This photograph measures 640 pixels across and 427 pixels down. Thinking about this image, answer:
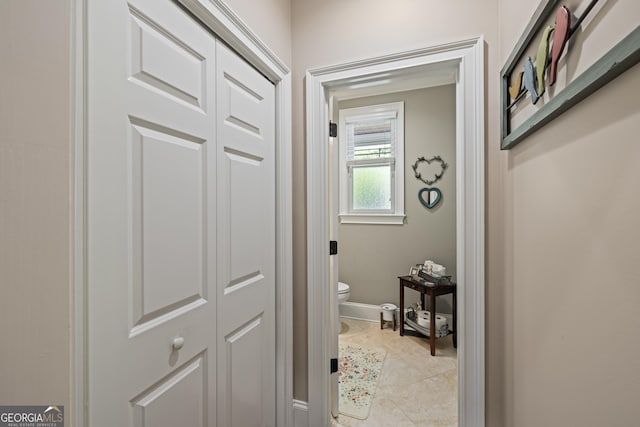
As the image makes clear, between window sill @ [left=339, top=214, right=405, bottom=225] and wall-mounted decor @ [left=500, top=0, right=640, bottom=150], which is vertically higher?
wall-mounted decor @ [left=500, top=0, right=640, bottom=150]

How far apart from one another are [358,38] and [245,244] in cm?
125

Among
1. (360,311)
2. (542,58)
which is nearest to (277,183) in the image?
(542,58)

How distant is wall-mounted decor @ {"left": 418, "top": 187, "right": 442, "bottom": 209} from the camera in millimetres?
2998

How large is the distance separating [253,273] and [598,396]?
3.98 ft

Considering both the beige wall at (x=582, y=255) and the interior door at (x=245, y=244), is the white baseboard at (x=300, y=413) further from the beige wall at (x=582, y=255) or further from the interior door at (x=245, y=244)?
the beige wall at (x=582, y=255)

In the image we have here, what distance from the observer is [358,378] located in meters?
2.21

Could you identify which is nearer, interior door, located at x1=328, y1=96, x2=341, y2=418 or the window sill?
interior door, located at x1=328, y1=96, x2=341, y2=418

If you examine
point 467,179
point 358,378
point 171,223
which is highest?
point 467,179

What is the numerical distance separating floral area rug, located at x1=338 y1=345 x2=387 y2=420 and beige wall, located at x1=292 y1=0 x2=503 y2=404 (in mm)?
435

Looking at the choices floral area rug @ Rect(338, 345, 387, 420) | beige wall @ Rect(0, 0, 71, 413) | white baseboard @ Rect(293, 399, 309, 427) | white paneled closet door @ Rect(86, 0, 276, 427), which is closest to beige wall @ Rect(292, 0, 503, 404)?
white baseboard @ Rect(293, 399, 309, 427)

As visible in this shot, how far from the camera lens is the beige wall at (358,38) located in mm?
1358

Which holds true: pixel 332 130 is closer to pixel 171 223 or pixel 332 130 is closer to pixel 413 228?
pixel 171 223

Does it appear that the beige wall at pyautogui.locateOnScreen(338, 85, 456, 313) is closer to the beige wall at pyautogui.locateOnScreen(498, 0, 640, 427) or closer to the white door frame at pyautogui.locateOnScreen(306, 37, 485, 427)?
the white door frame at pyautogui.locateOnScreen(306, 37, 485, 427)

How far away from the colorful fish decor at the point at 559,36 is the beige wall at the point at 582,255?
26 millimetres
